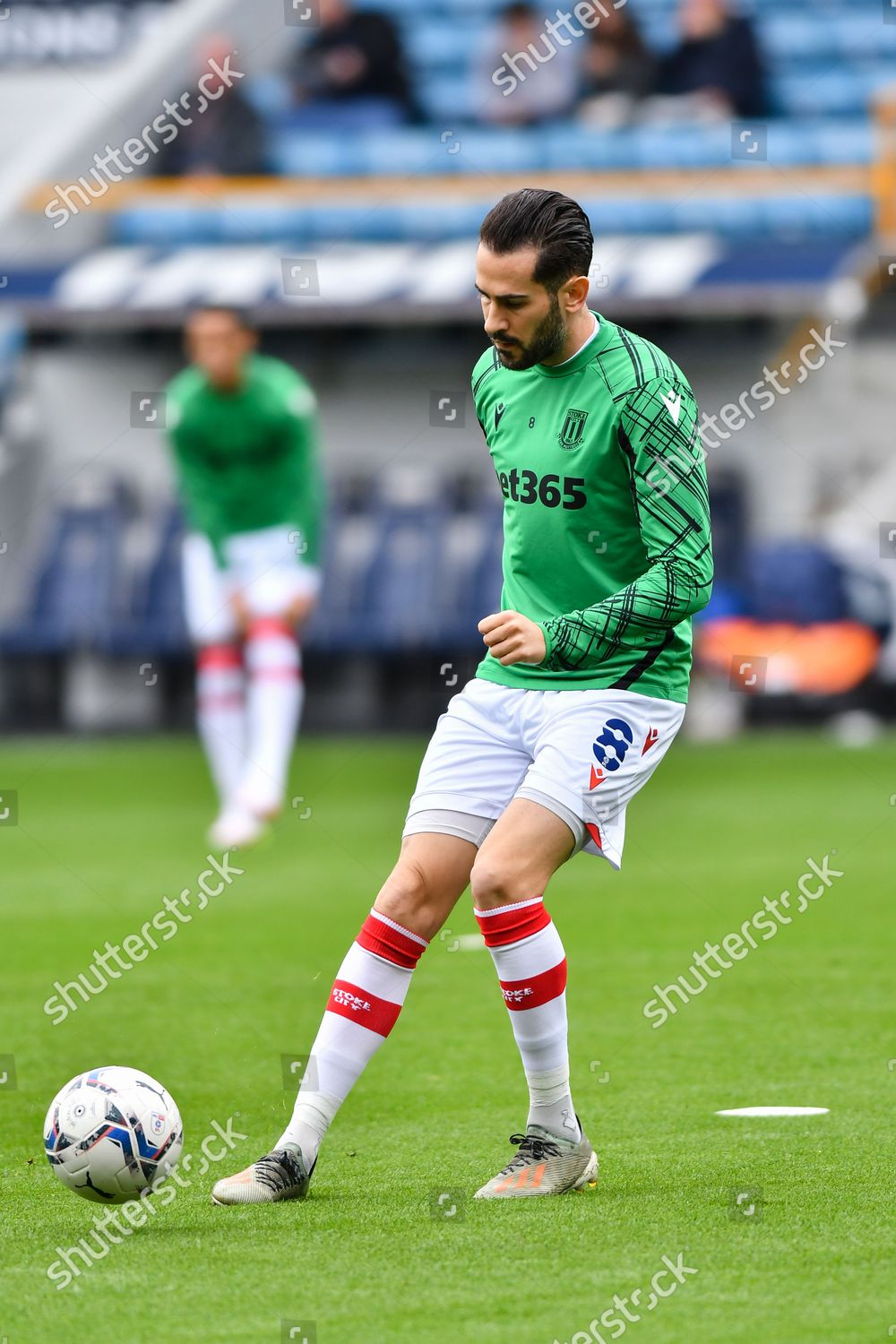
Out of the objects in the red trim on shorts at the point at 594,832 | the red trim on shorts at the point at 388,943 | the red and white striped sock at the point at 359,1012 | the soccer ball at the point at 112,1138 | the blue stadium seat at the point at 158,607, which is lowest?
the blue stadium seat at the point at 158,607

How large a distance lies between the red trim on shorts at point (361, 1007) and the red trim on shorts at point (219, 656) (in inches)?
265

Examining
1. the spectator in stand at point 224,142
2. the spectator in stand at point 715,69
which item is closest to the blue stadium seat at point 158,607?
the spectator in stand at point 224,142

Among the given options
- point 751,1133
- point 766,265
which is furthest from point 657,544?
point 766,265

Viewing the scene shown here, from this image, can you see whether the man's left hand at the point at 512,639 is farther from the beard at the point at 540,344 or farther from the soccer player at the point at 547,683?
the beard at the point at 540,344

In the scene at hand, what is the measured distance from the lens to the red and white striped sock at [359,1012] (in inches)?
186

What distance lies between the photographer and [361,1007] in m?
4.74

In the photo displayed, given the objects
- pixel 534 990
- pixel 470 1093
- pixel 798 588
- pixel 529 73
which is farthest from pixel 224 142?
Answer: pixel 534 990

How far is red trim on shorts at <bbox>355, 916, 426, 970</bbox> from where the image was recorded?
15.5 feet

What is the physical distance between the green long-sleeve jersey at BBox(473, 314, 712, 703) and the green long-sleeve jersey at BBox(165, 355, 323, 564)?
6.31 m

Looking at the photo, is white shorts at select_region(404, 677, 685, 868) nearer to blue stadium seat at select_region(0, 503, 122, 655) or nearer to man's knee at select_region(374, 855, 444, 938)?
man's knee at select_region(374, 855, 444, 938)

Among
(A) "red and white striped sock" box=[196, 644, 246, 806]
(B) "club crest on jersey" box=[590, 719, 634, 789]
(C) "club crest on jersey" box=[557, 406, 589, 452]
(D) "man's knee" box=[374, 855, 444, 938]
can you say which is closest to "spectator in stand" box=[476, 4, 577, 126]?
(A) "red and white striped sock" box=[196, 644, 246, 806]

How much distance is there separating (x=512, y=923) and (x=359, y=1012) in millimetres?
375

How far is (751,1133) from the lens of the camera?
5242 mm

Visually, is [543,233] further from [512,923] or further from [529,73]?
[529,73]
